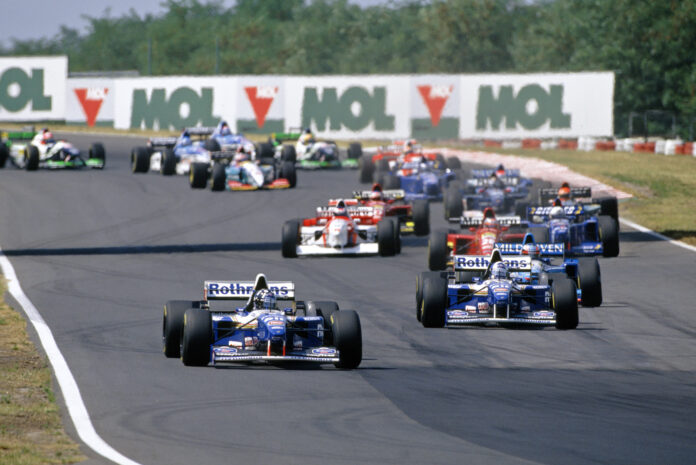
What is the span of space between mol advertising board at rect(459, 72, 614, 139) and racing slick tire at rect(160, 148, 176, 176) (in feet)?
53.3

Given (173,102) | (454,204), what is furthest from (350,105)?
(454,204)

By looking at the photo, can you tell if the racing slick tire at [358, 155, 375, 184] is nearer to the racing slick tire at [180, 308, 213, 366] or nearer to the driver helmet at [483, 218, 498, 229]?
the driver helmet at [483, 218, 498, 229]

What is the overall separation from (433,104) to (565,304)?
131ft

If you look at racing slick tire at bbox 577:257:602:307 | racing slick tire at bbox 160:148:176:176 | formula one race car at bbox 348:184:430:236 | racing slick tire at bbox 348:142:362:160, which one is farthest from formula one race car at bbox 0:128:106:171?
racing slick tire at bbox 577:257:602:307

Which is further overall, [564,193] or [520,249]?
[564,193]

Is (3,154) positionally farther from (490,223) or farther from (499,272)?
(499,272)

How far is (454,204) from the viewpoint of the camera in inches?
1388

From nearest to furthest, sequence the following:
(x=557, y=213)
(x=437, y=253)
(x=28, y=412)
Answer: (x=28, y=412), (x=437, y=253), (x=557, y=213)

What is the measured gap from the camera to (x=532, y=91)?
58875 millimetres

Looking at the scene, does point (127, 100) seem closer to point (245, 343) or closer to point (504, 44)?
point (504, 44)

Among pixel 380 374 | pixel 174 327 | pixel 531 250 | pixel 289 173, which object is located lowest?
pixel 380 374

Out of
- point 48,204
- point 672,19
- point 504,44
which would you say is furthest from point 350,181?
point 504,44

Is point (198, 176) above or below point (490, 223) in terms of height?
above

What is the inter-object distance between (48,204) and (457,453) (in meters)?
29.4
